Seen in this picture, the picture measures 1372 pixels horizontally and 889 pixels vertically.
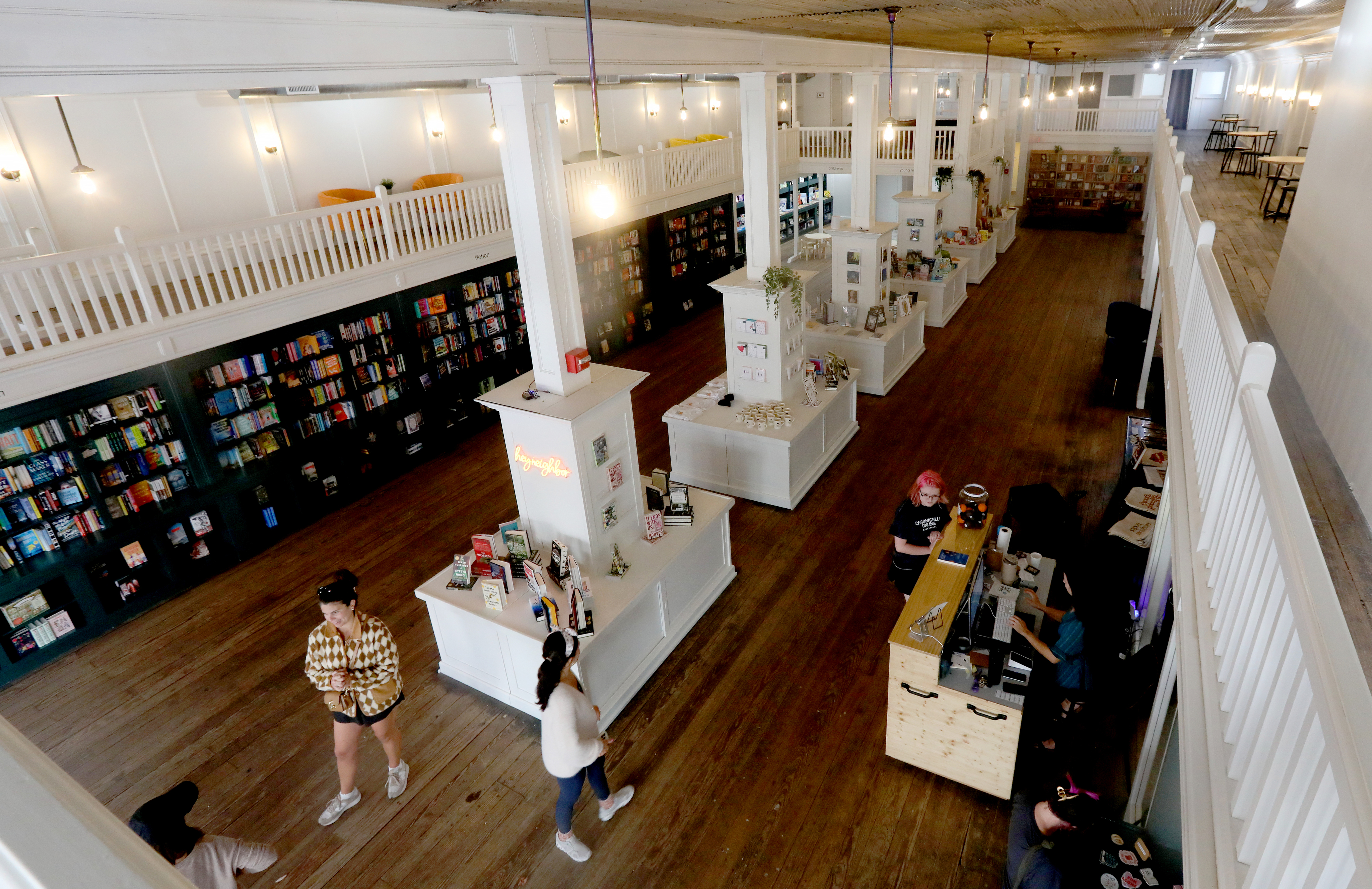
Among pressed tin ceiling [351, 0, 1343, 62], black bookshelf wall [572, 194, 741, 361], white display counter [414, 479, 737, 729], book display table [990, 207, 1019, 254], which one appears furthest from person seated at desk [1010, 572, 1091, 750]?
book display table [990, 207, 1019, 254]

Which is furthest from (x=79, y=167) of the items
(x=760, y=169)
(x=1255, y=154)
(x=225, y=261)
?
(x=1255, y=154)

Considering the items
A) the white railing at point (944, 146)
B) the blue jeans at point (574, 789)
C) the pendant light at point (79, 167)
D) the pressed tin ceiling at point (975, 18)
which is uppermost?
the pressed tin ceiling at point (975, 18)

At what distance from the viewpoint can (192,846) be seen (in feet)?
10.4

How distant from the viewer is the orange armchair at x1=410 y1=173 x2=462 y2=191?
11070mm

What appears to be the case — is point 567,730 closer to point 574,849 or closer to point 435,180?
point 574,849

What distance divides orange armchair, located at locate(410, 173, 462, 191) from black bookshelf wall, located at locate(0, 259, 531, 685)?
2.30 meters

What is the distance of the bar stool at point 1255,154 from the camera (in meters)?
13.4

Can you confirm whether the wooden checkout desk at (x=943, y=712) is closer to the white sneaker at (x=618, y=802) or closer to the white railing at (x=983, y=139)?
the white sneaker at (x=618, y=802)

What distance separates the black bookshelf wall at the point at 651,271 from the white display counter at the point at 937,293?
3462 millimetres

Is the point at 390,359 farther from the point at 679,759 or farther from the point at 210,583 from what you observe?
the point at 679,759

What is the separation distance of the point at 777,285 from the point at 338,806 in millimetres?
5821

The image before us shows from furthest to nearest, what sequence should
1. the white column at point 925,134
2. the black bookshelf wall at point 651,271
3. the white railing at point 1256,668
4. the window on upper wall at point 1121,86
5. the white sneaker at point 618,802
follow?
1. the window on upper wall at point 1121,86
2. the white column at point 925,134
3. the black bookshelf wall at point 651,271
4. the white sneaker at point 618,802
5. the white railing at point 1256,668

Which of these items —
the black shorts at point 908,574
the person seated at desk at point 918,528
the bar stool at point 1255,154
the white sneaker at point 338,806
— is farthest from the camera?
the bar stool at point 1255,154

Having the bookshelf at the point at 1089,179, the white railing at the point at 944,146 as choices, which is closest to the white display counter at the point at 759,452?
the white railing at the point at 944,146
